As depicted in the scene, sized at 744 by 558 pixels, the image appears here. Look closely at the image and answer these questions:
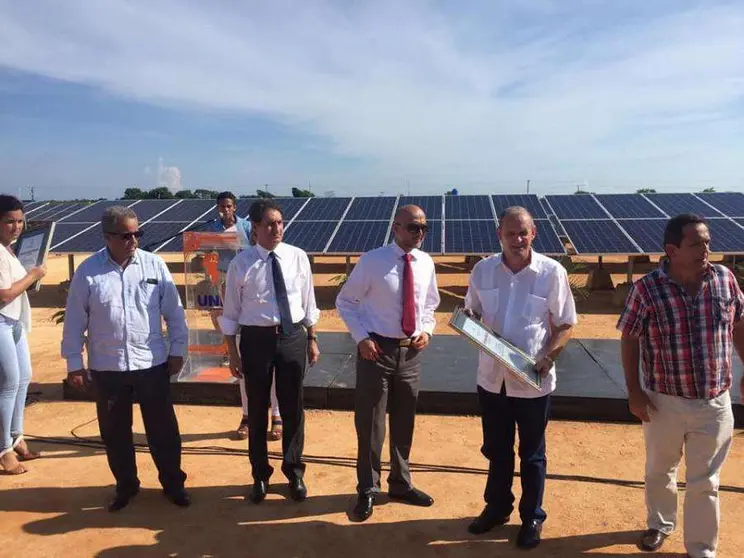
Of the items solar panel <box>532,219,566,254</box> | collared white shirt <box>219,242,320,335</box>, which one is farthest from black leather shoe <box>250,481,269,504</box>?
solar panel <box>532,219,566,254</box>

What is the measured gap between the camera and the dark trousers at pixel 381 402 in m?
3.46

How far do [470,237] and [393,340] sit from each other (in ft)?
31.5

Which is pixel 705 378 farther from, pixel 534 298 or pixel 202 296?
pixel 202 296

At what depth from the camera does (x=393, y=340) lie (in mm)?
3443

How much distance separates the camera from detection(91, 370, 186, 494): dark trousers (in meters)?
3.57

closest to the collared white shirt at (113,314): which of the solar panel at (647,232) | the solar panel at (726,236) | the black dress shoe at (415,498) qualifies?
the black dress shoe at (415,498)

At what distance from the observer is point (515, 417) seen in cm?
322

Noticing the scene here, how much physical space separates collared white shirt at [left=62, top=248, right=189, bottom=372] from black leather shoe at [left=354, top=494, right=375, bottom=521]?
63.2 inches

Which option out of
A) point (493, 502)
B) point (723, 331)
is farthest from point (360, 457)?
point (723, 331)

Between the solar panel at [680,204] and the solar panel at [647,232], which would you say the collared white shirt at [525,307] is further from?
the solar panel at [680,204]

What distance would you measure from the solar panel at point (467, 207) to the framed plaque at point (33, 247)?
11193mm

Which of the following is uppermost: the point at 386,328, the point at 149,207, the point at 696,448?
the point at 149,207

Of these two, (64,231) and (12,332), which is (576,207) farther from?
(12,332)

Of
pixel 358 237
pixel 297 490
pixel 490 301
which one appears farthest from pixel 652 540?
pixel 358 237
